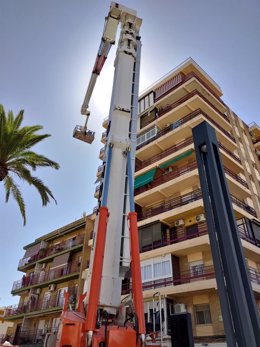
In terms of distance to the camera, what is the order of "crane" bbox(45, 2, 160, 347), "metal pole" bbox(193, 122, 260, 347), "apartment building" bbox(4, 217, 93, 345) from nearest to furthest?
"metal pole" bbox(193, 122, 260, 347)
"crane" bbox(45, 2, 160, 347)
"apartment building" bbox(4, 217, 93, 345)

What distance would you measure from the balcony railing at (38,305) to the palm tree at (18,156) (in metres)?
13.4

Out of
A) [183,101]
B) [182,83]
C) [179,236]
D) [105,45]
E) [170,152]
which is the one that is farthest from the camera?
[182,83]

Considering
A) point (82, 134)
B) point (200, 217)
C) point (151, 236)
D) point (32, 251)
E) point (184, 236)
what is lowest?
point (184, 236)

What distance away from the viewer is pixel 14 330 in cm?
3161

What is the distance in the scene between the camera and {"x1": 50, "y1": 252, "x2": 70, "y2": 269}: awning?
2916 centimetres

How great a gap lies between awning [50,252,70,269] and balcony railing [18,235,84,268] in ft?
2.61

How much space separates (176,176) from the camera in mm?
23125

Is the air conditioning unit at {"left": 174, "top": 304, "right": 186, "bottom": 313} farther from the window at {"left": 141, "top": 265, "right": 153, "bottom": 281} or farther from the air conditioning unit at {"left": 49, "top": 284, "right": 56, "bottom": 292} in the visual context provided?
the air conditioning unit at {"left": 49, "top": 284, "right": 56, "bottom": 292}

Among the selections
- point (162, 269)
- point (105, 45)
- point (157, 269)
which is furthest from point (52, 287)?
point (105, 45)

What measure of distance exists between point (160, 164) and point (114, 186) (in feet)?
59.9

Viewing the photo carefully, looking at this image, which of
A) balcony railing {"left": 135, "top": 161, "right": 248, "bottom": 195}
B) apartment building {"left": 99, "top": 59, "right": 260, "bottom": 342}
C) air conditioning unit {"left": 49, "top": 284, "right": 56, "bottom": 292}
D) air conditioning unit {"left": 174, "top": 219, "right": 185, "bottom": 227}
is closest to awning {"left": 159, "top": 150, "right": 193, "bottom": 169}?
apartment building {"left": 99, "top": 59, "right": 260, "bottom": 342}

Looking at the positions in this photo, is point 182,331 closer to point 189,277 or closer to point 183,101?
point 189,277

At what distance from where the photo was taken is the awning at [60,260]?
2916 centimetres

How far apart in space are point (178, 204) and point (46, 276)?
17.9 meters
